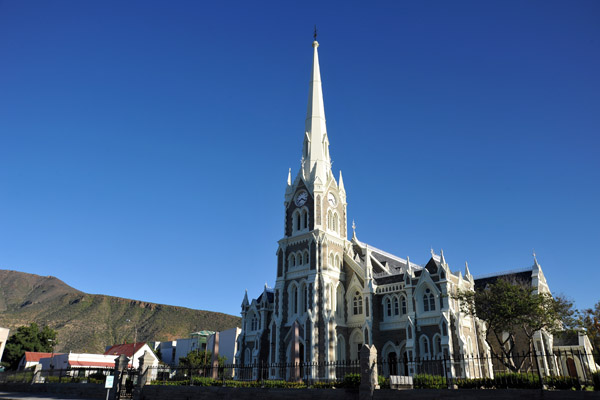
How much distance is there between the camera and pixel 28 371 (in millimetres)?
40688

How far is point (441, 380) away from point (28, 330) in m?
76.7

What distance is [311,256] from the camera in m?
43.1

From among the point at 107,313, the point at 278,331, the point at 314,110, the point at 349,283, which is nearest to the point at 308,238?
the point at 349,283

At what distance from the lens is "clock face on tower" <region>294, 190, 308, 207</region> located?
47138mm

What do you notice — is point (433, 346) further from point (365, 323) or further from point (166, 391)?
point (166, 391)

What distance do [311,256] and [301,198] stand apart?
286 inches

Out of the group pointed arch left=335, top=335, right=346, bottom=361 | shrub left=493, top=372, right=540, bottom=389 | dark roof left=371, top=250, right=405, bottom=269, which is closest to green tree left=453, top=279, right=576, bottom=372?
shrub left=493, top=372, right=540, bottom=389

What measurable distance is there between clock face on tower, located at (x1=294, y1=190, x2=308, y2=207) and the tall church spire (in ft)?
5.00

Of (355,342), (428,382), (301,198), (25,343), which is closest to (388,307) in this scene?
(355,342)

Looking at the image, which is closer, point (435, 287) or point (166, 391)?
point (166, 391)

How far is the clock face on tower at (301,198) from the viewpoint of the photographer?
47.1 meters

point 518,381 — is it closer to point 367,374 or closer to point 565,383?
point 565,383

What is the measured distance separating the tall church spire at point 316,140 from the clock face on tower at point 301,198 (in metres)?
1.52

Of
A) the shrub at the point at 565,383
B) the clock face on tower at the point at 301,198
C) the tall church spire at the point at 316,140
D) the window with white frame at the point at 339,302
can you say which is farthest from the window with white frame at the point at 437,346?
the tall church spire at the point at 316,140
